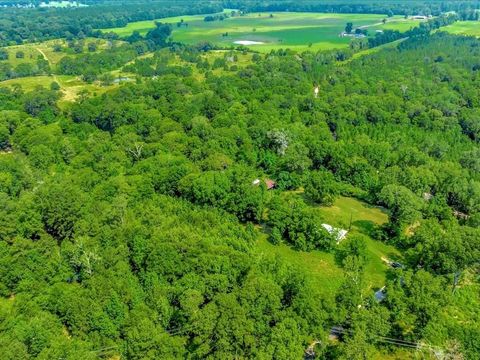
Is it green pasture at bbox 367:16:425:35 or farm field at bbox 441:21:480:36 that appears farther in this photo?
green pasture at bbox 367:16:425:35

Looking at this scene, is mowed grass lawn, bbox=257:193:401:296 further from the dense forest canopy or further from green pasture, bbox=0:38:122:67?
green pasture, bbox=0:38:122:67

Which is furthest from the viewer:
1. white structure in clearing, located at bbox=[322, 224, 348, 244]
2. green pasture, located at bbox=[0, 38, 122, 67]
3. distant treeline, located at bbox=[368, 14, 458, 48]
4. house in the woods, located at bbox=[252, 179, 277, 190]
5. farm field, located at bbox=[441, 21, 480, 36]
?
farm field, located at bbox=[441, 21, 480, 36]

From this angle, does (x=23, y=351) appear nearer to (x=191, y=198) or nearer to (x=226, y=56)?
(x=191, y=198)

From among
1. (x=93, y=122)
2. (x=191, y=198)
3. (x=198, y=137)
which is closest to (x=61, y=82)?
(x=93, y=122)

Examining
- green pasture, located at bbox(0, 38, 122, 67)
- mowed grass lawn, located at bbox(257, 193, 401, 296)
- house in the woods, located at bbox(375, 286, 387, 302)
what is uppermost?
green pasture, located at bbox(0, 38, 122, 67)

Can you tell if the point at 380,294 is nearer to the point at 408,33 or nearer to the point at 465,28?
the point at 408,33

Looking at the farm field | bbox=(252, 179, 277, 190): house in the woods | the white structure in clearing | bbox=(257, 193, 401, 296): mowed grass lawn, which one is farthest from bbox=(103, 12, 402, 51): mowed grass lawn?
the white structure in clearing
